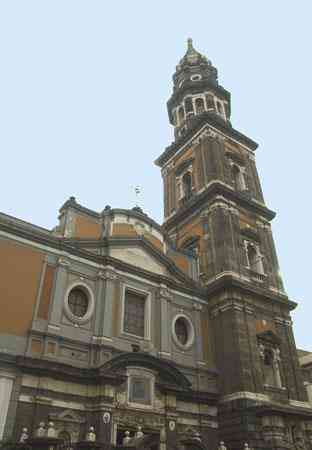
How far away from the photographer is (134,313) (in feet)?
61.2

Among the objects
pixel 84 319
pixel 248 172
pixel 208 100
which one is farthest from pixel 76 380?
pixel 208 100

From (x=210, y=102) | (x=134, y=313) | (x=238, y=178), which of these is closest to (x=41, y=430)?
(x=134, y=313)

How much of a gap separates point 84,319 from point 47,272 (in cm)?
227

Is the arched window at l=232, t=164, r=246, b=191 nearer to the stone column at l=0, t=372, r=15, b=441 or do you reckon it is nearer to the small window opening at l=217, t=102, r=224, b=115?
the small window opening at l=217, t=102, r=224, b=115

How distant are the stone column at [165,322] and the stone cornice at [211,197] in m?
6.62

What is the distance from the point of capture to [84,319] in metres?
16.7

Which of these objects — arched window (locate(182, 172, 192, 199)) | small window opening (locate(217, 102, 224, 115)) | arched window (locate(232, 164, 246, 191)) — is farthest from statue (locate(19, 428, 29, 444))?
small window opening (locate(217, 102, 224, 115))

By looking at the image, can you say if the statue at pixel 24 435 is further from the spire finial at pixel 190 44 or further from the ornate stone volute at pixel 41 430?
the spire finial at pixel 190 44

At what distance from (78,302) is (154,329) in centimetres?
355

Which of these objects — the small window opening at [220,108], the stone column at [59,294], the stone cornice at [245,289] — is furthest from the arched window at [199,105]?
the stone column at [59,294]

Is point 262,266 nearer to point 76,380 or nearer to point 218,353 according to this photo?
point 218,353

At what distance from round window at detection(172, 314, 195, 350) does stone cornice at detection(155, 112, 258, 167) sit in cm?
1310

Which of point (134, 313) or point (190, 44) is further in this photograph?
point (190, 44)

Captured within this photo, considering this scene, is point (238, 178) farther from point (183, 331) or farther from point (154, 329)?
point (154, 329)
